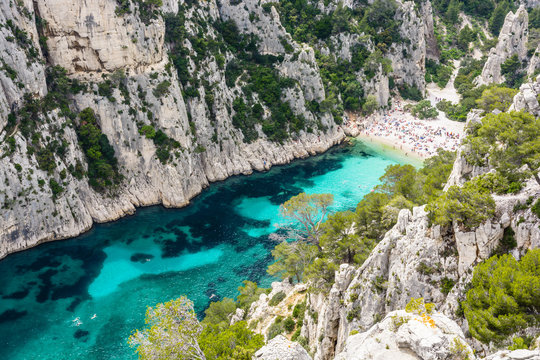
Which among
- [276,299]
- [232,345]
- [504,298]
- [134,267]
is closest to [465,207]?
[504,298]

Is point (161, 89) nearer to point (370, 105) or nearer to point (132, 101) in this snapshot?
point (132, 101)

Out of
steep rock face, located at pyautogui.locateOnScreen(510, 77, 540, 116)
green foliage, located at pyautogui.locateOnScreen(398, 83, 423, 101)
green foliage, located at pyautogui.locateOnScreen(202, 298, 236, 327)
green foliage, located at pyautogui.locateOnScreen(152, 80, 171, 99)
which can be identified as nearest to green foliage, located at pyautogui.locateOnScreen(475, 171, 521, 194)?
steep rock face, located at pyautogui.locateOnScreen(510, 77, 540, 116)

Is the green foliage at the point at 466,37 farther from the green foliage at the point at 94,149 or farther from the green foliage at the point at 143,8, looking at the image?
the green foliage at the point at 94,149

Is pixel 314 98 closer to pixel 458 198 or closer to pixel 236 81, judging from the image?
pixel 236 81

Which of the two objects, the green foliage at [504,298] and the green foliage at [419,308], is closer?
the green foliage at [504,298]

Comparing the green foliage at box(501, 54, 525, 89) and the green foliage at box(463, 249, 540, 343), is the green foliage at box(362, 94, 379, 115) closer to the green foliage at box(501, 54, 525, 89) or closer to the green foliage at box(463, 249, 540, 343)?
the green foliage at box(501, 54, 525, 89)

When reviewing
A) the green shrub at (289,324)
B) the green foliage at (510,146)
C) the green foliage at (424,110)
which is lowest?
the green shrub at (289,324)

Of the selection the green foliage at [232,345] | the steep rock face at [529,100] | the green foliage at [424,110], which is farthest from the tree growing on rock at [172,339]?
the green foliage at [424,110]
